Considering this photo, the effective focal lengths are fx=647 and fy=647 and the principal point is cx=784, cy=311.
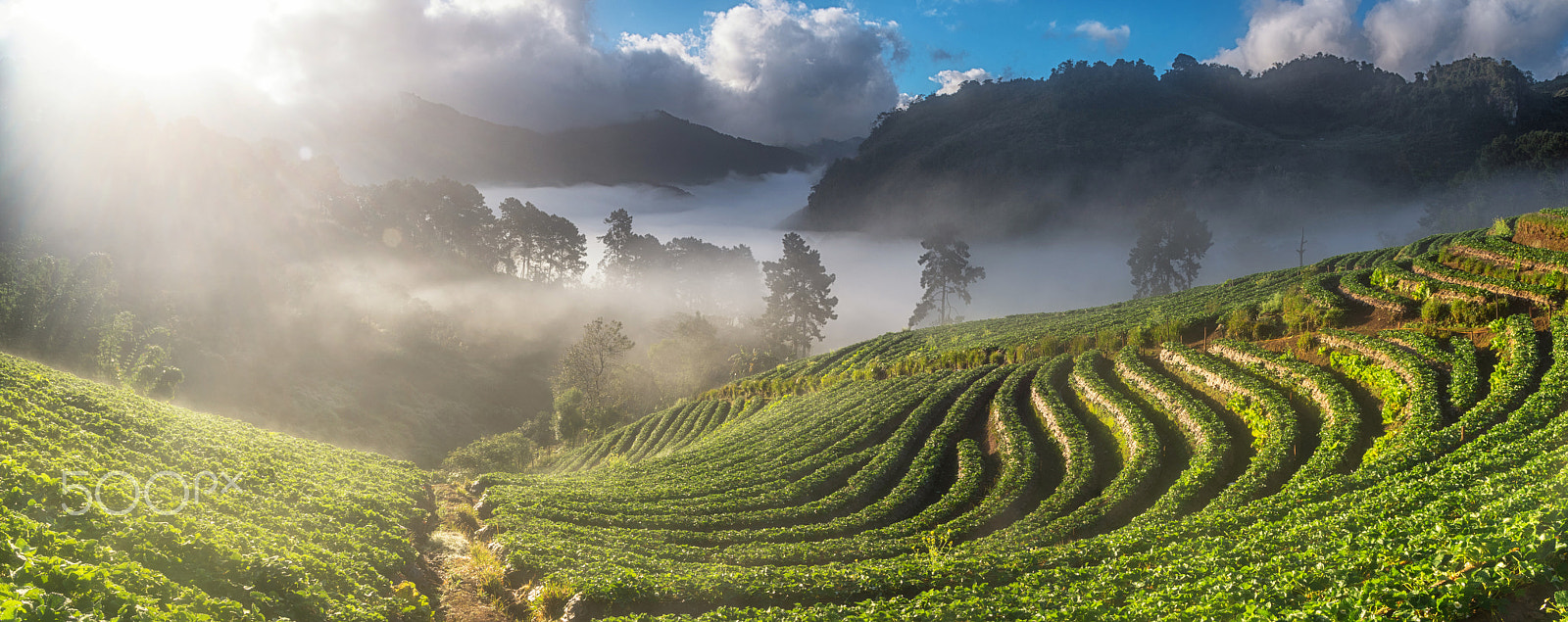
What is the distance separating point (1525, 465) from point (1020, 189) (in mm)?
146458

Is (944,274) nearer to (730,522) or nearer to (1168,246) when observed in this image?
(1168,246)

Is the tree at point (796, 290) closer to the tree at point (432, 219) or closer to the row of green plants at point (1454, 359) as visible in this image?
the tree at point (432, 219)

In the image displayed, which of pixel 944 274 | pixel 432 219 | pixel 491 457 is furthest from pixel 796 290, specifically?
pixel 432 219

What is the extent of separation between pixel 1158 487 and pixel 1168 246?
301ft

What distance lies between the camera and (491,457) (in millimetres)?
59281

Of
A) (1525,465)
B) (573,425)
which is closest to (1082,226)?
(573,425)

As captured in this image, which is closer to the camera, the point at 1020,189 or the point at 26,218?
the point at 26,218

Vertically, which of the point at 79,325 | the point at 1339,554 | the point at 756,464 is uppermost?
the point at 79,325

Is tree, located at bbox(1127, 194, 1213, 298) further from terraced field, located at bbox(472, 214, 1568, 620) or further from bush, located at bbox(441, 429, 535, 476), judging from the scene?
bush, located at bbox(441, 429, 535, 476)

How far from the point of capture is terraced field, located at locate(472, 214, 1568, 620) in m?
11.1

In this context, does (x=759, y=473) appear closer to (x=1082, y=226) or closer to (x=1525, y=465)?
(x=1525, y=465)

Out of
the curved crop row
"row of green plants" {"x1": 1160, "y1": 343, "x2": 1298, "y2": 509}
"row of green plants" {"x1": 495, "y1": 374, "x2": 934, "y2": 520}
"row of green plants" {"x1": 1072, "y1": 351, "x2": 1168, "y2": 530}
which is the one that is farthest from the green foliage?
the curved crop row

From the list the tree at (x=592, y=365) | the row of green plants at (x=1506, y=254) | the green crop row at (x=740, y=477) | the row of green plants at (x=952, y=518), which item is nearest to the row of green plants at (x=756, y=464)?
the green crop row at (x=740, y=477)

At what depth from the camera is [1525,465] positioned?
13367 mm
